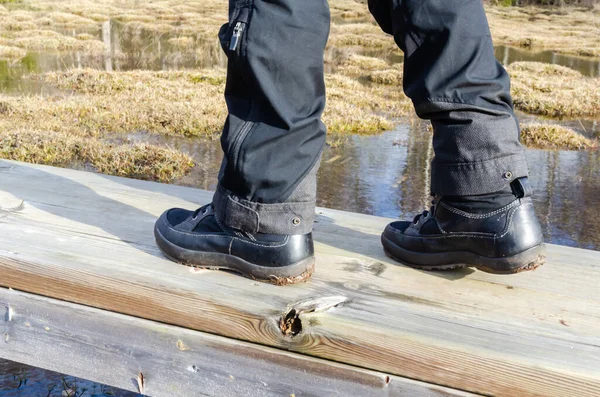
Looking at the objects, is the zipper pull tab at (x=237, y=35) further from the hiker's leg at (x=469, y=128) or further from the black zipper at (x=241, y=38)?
the hiker's leg at (x=469, y=128)

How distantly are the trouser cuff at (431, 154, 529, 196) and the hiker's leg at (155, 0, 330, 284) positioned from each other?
1.55 feet

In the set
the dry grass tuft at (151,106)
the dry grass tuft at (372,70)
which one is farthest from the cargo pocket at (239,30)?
the dry grass tuft at (372,70)

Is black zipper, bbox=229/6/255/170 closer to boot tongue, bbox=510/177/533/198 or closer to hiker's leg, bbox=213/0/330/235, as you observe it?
hiker's leg, bbox=213/0/330/235

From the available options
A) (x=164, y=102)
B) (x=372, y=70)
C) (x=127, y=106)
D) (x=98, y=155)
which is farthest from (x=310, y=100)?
(x=372, y=70)

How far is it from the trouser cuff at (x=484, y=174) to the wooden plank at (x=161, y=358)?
0.69m

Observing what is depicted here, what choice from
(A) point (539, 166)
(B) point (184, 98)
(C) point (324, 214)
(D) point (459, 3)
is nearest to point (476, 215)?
(D) point (459, 3)

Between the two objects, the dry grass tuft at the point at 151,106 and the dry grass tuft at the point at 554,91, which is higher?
the dry grass tuft at the point at 151,106

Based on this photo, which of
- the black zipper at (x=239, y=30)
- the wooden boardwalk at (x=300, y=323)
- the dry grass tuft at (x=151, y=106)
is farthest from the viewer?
the dry grass tuft at (x=151, y=106)

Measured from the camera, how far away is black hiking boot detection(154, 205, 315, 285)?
2.18 m

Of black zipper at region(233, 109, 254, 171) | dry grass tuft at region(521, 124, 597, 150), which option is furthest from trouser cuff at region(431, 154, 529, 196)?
dry grass tuft at region(521, 124, 597, 150)

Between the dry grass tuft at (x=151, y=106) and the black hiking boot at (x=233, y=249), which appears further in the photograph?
the dry grass tuft at (x=151, y=106)

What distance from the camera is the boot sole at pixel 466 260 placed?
2166mm

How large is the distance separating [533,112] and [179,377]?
9.73m

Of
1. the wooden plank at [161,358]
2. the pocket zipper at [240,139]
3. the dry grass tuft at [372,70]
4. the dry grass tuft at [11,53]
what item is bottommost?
the dry grass tuft at [372,70]
